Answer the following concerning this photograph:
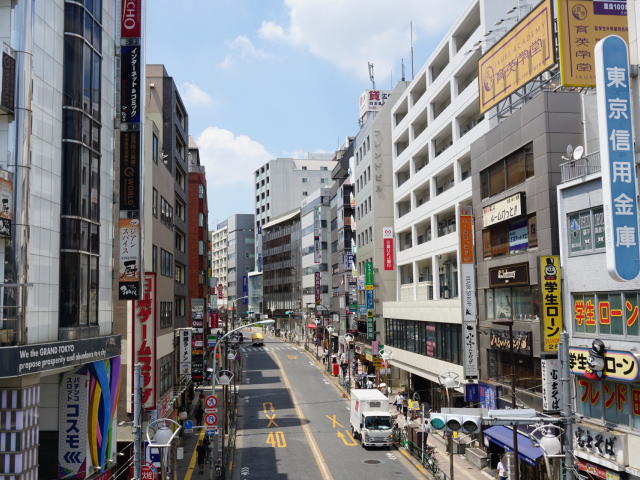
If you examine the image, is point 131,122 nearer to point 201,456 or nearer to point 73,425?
point 73,425

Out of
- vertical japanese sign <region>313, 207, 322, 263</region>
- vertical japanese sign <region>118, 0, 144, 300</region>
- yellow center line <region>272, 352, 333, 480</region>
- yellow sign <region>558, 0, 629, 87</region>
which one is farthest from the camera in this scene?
vertical japanese sign <region>313, 207, 322, 263</region>

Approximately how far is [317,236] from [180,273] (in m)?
57.6

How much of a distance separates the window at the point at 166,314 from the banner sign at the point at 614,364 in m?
27.4

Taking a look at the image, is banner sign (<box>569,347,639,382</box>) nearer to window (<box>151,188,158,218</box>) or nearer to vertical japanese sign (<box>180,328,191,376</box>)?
window (<box>151,188,158,218</box>)

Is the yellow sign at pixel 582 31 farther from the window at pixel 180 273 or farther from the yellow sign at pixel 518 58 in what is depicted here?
the window at pixel 180 273

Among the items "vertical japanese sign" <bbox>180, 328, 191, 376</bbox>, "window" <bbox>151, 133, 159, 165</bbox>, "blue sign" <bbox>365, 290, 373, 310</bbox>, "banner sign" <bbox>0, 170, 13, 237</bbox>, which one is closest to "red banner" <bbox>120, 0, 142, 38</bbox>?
"banner sign" <bbox>0, 170, 13, 237</bbox>

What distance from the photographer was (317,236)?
11731cm

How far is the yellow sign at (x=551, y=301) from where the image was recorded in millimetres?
28828

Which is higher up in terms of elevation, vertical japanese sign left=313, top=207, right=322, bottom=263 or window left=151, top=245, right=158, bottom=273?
vertical japanese sign left=313, top=207, right=322, bottom=263

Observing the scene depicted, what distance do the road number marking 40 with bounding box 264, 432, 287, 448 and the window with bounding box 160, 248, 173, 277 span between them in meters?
13.9

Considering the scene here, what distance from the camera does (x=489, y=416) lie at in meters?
16.0

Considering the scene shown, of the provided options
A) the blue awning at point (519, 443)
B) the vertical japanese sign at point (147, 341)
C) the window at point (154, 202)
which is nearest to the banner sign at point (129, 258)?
the vertical japanese sign at point (147, 341)

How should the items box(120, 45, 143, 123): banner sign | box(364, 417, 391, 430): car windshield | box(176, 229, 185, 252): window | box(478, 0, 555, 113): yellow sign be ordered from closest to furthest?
box(120, 45, 143, 123): banner sign → box(478, 0, 555, 113): yellow sign → box(364, 417, 391, 430): car windshield → box(176, 229, 185, 252): window

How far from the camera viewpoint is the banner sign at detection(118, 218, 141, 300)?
3012 cm
